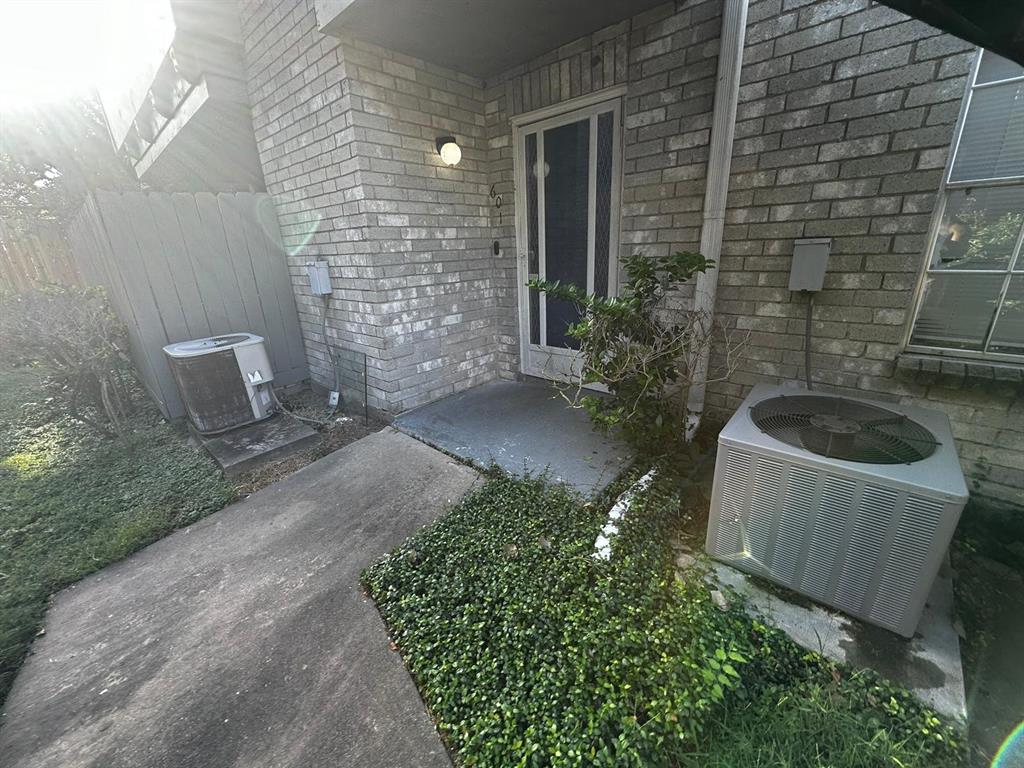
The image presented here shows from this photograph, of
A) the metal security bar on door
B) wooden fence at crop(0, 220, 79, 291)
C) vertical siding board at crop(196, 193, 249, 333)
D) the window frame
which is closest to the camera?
the window frame

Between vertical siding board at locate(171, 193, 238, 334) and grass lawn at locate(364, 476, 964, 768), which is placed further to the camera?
vertical siding board at locate(171, 193, 238, 334)

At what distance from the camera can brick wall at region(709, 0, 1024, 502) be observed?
73.5 inches

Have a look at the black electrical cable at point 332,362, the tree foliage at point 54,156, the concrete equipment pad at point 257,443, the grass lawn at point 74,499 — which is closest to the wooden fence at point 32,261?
the tree foliage at point 54,156

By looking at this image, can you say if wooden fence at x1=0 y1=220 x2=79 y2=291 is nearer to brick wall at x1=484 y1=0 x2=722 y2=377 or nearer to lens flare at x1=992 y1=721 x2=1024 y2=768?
brick wall at x1=484 y1=0 x2=722 y2=377

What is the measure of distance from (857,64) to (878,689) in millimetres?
2751

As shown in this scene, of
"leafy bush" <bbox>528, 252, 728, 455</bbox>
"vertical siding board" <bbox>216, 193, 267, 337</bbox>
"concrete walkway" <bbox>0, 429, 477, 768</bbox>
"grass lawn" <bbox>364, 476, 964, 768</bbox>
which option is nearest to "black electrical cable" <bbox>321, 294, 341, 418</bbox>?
"vertical siding board" <bbox>216, 193, 267, 337</bbox>

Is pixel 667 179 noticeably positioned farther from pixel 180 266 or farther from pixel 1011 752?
pixel 180 266

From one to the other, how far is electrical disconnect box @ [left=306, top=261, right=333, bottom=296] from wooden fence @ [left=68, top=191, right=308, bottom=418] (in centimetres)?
86

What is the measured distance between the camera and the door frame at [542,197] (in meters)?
2.90

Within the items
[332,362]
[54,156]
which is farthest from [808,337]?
[54,156]

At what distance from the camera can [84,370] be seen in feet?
11.0

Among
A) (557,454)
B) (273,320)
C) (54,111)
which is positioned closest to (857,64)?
(557,454)

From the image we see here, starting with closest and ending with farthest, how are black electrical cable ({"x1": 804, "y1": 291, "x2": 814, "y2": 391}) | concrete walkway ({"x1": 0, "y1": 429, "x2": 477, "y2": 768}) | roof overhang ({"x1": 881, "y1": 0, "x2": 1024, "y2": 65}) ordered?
1. roof overhang ({"x1": 881, "y1": 0, "x2": 1024, "y2": 65})
2. concrete walkway ({"x1": 0, "y1": 429, "x2": 477, "y2": 768})
3. black electrical cable ({"x1": 804, "y1": 291, "x2": 814, "y2": 391})

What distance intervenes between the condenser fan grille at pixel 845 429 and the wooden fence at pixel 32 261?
10030 mm
